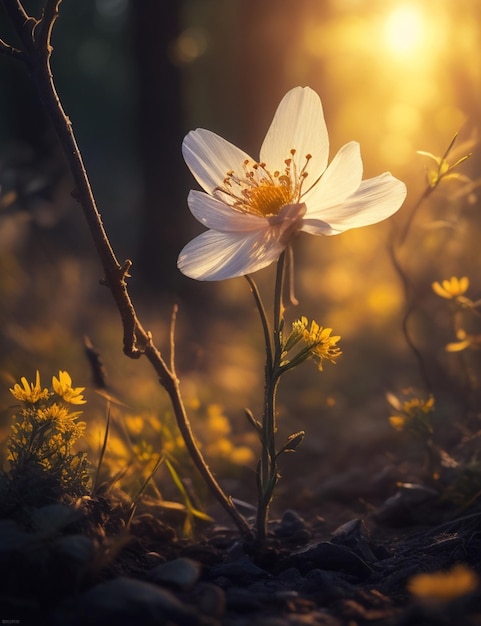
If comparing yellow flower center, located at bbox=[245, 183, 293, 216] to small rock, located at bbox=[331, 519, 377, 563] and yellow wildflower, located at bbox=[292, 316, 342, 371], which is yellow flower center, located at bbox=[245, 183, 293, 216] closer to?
yellow wildflower, located at bbox=[292, 316, 342, 371]

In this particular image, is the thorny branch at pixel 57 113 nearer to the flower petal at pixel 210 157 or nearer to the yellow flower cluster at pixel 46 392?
the yellow flower cluster at pixel 46 392

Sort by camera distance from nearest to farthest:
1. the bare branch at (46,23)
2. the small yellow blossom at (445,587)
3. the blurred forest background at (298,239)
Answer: the small yellow blossom at (445,587)
the bare branch at (46,23)
the blurred forest background at (298,239)

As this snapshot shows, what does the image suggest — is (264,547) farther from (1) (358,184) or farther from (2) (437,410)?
(2) (437,410)

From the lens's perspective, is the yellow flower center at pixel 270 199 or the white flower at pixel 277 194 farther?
the yellow flower center at pixel 270 199

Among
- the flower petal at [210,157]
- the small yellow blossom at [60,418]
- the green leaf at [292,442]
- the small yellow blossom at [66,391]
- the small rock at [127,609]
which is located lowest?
the small rock at [127,609]

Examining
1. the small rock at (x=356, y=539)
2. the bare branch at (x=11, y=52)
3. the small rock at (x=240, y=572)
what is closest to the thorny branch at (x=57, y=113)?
the bare branch at (x=11, y=52)

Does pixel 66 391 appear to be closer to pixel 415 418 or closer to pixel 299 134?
pixel 299 134
